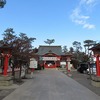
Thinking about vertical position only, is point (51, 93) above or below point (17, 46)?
below

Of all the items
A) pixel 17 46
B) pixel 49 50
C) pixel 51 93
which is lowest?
pixel 51 93

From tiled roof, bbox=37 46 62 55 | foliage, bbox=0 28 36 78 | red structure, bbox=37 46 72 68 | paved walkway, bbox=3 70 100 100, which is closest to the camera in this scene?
paved walkway, bbox=3 70 100 100

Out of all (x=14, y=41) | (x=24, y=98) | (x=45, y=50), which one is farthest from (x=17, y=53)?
(x=45, y=50)

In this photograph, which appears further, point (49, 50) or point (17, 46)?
point (49, 50)

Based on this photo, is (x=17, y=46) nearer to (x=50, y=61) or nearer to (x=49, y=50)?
(x=50, y=61)

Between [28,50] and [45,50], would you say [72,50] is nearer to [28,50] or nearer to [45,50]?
[45,50]

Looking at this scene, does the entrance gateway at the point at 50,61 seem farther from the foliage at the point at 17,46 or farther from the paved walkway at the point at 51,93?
the paved walkway at the point at 51,93

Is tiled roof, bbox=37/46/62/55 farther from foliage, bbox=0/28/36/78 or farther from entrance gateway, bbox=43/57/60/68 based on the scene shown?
foliage, bbox=0/28/36/78

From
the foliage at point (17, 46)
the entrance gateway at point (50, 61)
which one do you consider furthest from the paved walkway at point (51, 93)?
the entrance gateway at point (50, 61)

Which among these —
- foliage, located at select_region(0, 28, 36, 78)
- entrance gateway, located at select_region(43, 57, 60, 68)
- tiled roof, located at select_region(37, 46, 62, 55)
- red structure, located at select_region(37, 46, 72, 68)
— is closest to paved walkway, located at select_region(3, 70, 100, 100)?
foliage, located at select_region(0, 28, 36, 78)

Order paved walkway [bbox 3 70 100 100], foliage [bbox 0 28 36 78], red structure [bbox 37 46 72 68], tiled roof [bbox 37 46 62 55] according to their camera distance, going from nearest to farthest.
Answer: paved walkway [bbox 3 70 100 100]
foliage [bbox 0 28 36 78]
red structure [bbox 37 46 72 68]
tiled roof [bbox 37 46 62 55]

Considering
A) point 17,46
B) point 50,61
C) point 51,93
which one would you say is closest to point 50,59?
point 50,61

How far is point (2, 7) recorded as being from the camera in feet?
29.3

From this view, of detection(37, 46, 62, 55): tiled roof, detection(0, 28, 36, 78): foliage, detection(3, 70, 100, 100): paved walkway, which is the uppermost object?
detection(37, 46, 62, 55): tiled roof
